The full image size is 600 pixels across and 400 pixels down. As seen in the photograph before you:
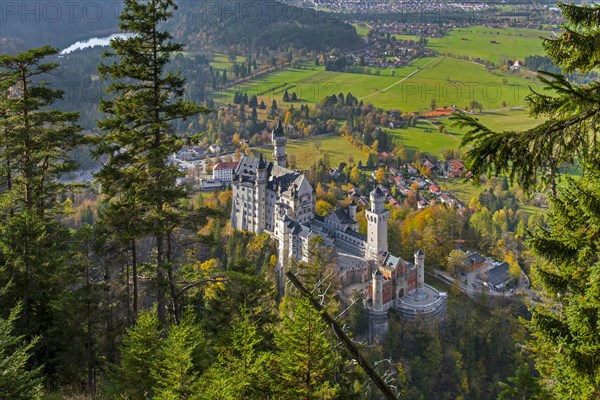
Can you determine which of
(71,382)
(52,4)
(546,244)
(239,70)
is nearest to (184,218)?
(71,382)

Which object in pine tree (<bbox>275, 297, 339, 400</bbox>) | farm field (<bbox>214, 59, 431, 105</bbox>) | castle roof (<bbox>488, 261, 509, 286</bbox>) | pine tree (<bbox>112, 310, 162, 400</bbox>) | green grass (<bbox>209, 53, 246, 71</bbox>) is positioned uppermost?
green grass (<bbox>209, 53, 246, 71</bbox>)

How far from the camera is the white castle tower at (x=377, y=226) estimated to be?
46.3 meters

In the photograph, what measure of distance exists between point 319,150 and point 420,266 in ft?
152

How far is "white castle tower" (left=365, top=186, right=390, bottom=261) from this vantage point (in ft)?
152

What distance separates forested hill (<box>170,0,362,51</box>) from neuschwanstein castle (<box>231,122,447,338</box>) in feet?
304

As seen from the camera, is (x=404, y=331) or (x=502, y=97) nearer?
(x=404, y=331)

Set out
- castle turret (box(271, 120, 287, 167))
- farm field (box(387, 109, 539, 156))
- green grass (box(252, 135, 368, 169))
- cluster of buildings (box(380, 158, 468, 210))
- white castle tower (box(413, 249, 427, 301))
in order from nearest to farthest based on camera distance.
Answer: white castle tower (box(413, 249, 427, 301))
castle turret (box(271, 120, 287, 167))
cluster of buildings (box(380, 158, 468, 210))
farm field (box(387, 109, 539, 156))
green grass (box(252, 135, 368, 169))

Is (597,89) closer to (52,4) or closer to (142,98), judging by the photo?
(142,98)

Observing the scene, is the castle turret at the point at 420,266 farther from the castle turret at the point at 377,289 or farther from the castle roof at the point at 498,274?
the castle roof at the point at 498,274

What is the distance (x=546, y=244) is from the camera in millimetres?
7168

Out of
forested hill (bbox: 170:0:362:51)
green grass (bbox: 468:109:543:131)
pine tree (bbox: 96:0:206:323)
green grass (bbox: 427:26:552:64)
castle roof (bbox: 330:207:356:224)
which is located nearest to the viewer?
pine tree (bbox: 96:0:206:323)

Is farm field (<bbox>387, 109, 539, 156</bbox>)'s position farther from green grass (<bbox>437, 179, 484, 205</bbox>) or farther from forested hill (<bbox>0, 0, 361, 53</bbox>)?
forested hill (<bbox>0, 0, 361, 53</bbox>)

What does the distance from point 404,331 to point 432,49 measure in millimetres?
101757

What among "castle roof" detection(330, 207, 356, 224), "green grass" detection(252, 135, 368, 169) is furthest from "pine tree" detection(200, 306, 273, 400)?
"green grass" detection(252, 135, 368, 169)
